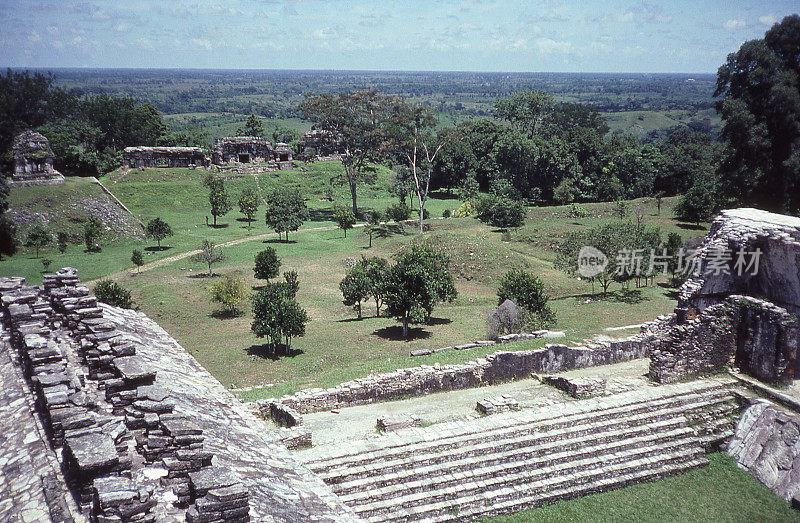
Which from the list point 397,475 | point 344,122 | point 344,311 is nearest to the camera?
point 397,475

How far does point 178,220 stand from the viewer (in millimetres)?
56094

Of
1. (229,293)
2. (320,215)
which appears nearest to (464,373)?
(229,293)

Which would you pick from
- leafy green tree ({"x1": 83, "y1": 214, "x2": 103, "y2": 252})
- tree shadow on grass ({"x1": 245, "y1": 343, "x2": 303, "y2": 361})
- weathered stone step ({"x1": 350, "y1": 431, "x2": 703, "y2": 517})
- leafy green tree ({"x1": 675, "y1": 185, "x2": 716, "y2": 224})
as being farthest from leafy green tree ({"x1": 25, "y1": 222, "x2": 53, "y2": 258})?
leafy green tree ({"x1": 675, "y1": 185, "x2": 716, "y2": 224})

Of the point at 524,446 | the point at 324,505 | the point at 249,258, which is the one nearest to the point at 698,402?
the point at 524,446

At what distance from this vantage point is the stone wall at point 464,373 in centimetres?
1669

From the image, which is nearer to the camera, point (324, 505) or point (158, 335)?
point (324, 505)

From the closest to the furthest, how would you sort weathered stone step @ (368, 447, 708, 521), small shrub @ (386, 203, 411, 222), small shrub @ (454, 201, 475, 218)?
1. weathered stone step @ (368, 447, 708, 521)
2. small shrub @ (386, 203, 411, 222)
3. small shrub @ (454, 201, 475, 218)

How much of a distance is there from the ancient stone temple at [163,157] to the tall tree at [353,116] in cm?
1794

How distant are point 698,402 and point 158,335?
16.2 metres

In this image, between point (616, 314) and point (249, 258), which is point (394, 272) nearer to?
point (616, 314)

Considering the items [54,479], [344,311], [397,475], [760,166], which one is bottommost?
[344,311]

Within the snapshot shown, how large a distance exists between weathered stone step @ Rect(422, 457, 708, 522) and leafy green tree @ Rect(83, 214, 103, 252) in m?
40.4

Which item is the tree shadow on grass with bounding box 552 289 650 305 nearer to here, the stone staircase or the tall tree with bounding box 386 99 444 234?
the stone staircase

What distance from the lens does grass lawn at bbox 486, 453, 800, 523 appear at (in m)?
13.1
